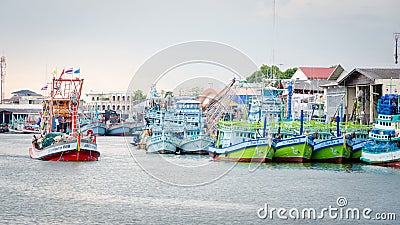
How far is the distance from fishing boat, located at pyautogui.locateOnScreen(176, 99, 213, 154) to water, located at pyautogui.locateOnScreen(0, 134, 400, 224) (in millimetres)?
8334

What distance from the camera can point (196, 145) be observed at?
51250 millimetres

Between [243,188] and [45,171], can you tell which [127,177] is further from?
[243,188]

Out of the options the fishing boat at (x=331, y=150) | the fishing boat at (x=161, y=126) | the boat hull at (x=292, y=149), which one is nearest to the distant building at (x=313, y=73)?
the fishing boat at (x=161, y=126)

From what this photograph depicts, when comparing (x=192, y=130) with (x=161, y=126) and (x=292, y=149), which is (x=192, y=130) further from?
(x=292, y=149)

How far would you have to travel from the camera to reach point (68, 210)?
24.5m

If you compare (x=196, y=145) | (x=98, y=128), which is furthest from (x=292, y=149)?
(x=98, y=128)

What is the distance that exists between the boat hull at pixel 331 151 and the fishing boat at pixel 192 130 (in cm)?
1076

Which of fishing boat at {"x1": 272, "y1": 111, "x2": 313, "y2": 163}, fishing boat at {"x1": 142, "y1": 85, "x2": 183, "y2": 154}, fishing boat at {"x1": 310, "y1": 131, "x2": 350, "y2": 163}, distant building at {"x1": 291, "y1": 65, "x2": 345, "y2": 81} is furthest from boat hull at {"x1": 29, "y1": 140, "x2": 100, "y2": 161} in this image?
distant building at {"x1": 291, "y1": 65, "x2": 345, "y2": 81}

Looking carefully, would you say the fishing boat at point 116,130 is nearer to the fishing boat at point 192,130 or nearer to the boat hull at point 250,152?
the fishing boat at point 192,130

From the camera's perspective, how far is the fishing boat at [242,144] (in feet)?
132

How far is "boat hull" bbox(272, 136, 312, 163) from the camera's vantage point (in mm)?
40906

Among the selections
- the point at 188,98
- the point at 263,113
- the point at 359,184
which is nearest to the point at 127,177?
the point at 359,184

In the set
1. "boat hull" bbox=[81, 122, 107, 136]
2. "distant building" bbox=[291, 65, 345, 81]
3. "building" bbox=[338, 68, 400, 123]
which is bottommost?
"boat hull" bbox=[81, 122, 107, 136]

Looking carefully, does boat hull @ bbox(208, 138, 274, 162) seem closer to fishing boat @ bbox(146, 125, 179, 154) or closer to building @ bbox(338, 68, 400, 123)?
fishing boat @ bbox(146, 125, 179, 154)
